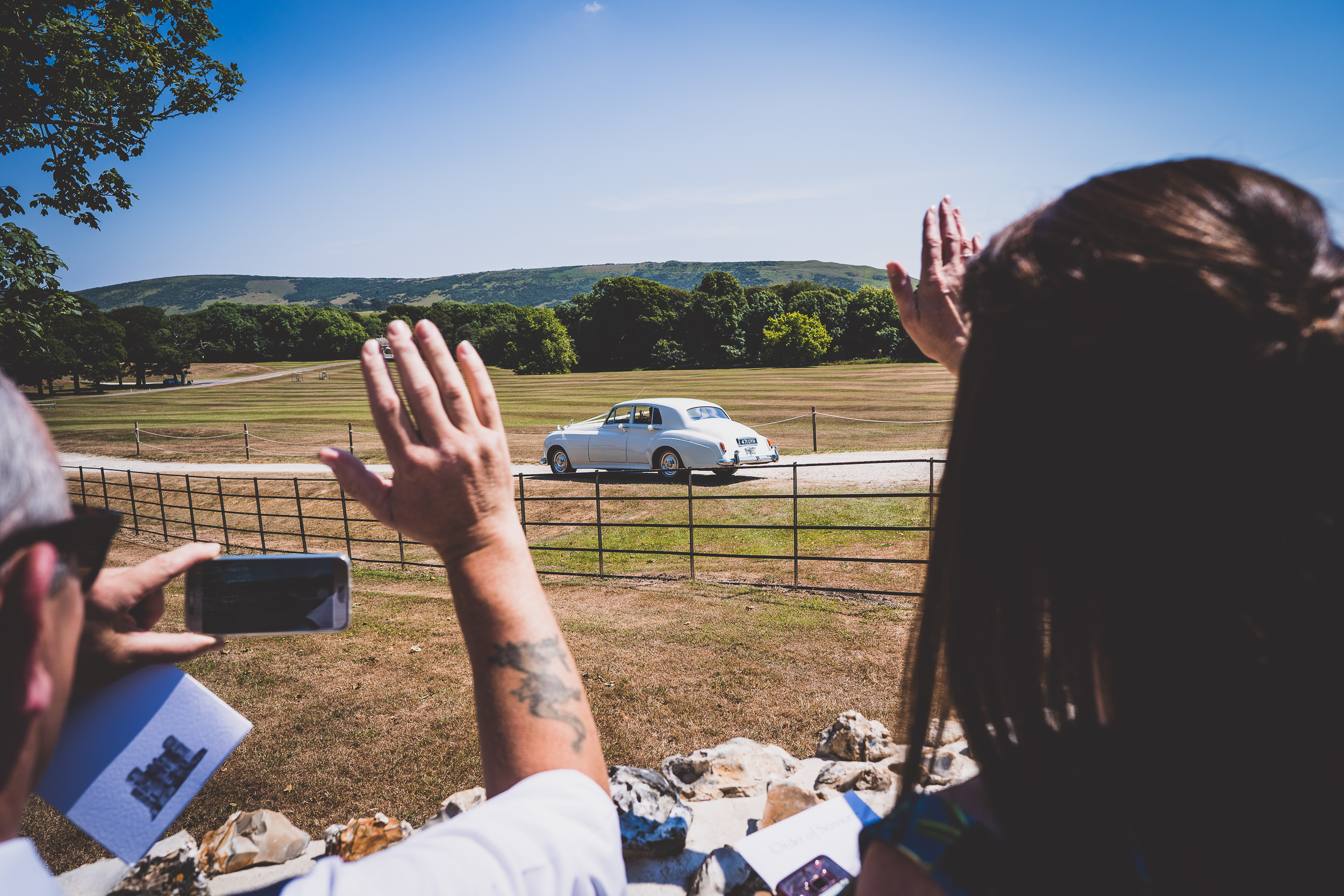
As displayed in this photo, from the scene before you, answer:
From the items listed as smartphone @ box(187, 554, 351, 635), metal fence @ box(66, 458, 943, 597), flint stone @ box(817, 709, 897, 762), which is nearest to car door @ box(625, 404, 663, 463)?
metal fence @ box(66, 458, 943, 597)

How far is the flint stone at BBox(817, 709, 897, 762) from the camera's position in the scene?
3.80 m

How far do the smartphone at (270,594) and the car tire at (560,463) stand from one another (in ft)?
54.9

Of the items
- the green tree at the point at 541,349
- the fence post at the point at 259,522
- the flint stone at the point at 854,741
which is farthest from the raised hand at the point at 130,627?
the green tree at the point at 541,349

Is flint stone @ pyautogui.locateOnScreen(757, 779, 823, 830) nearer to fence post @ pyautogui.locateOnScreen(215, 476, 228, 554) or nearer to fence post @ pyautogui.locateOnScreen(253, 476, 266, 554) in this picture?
fence post @ pyautogui.locateOnScreen(253, 476, 266, 554)

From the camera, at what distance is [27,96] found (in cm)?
830

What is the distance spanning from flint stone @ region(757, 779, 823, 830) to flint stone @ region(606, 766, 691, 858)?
357mm

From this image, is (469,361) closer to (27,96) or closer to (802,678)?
(802,678)

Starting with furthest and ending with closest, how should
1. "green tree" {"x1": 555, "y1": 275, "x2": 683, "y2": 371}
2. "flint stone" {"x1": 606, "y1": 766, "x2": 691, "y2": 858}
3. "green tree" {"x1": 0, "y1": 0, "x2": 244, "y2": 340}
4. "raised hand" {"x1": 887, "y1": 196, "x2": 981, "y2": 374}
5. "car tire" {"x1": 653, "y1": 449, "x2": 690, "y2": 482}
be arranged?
1. "green tree" {"x1": 555, "y1": 275, "x2": 683, "y2": 371}
2. "car tire" {"x1": 653, "y1": 449, "x2": 690, "y2": 482}
3. "green tree" {"x1": 0, "y1": 0, "x2": 244, "y2": 340}
4. "flint stone" {"x1": 606, "y1": 766, "x2": 691, "y2": 858}
5. "raised hand" {"x1": 887, "y1": 196, "x2": 981, "y2": 374}

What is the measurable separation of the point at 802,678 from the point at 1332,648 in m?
4.86

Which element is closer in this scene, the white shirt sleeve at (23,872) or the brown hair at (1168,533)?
the white shirt sleeve at (23,872)

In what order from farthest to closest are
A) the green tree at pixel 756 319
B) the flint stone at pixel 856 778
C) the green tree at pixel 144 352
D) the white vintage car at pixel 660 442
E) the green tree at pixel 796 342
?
the green tree at pixel 756 319, the green tree at pixel 144 352, the green tree at pixel 796 342, the white vintage car at pixel 660 442, the flint stone at pixel 856 778

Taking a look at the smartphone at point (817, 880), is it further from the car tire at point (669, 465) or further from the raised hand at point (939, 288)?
the car tire at point (669, 465)

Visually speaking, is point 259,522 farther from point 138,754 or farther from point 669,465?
point 138,754

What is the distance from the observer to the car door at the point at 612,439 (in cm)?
1697
